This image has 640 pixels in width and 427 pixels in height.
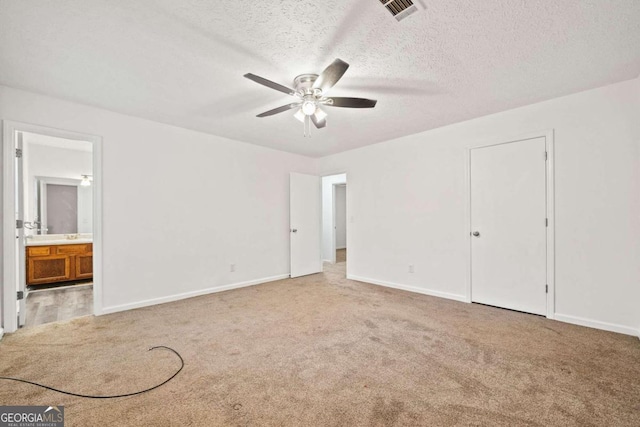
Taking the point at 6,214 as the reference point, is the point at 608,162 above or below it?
above

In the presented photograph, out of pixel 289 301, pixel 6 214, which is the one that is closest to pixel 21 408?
pixel 6 214

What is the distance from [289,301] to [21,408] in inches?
96.2

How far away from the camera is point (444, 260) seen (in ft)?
12.2

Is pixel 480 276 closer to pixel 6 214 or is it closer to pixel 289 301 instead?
pixel 289 301

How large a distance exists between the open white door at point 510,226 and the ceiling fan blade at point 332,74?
251 cm

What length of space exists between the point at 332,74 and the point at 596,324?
356 cm

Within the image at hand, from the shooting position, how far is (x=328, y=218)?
7.31 metres

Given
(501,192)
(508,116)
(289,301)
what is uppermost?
(508,116)

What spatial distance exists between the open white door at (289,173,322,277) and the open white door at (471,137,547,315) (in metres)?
2.90

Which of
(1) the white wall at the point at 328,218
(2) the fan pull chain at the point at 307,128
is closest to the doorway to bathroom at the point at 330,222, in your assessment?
(1) the white wall at the point at 328,218

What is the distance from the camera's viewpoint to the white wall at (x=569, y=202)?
2.53 metres

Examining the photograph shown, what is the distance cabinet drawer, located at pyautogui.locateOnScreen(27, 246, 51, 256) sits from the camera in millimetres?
4195

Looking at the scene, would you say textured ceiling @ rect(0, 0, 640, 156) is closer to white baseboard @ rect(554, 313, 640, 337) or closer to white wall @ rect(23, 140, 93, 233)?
white baseboard @ rect(554, 313, 640, 337)

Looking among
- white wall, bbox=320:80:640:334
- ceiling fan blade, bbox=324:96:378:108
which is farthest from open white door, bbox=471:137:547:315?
ceiling fan blade, bbox=324:96:378:108
